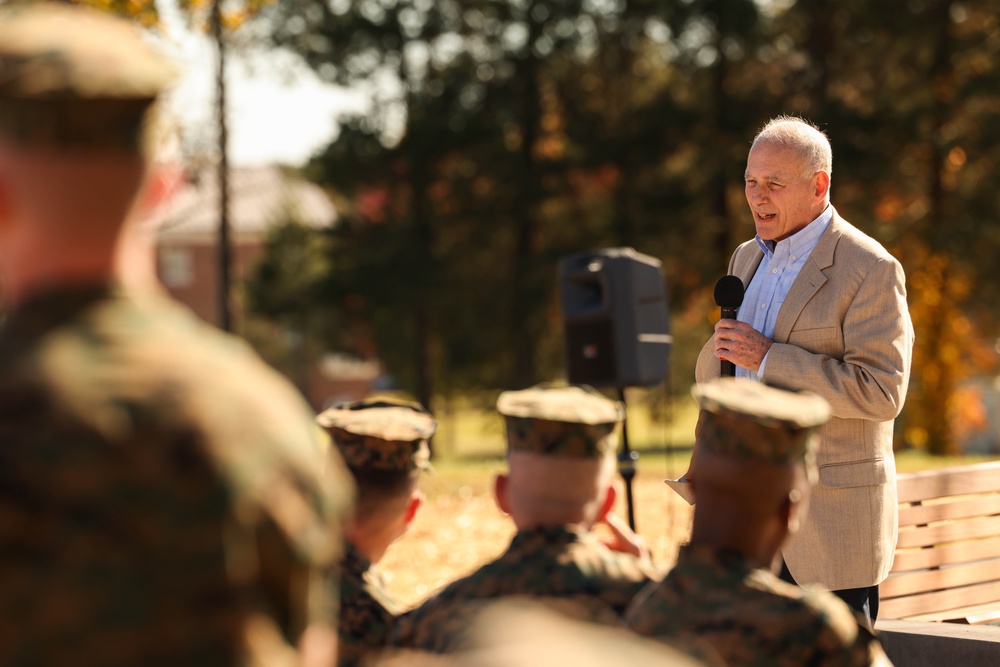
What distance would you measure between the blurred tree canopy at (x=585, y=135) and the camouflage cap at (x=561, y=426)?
21.2 m

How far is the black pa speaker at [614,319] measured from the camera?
26.7 ft

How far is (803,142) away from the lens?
3564 mm

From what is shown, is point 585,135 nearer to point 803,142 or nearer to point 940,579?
point 940,579

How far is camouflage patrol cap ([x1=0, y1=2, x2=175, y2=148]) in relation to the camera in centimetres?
144

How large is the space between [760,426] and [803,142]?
1.61 meters

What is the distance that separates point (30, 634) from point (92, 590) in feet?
0.28

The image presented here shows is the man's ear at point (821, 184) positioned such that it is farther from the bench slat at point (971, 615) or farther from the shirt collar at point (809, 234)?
the bench slat at point (971, 615)

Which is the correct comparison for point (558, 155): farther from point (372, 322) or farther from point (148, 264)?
point (148, 264)

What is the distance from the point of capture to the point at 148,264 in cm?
159

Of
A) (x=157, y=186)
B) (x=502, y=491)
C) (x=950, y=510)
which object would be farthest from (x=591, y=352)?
(x=157, y=186)

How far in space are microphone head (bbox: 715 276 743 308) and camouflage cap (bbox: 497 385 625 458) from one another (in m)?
1.58

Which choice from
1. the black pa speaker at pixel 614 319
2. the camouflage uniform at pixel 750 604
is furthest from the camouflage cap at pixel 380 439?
the black pa speaker at pixel 614 319

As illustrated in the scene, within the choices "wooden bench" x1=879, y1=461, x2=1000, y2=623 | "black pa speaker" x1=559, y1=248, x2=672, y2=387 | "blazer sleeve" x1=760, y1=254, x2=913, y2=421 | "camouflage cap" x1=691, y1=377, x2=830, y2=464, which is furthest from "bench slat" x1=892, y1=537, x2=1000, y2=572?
"black pa speaker" x1=559, y1=248, x2=672, y2=387

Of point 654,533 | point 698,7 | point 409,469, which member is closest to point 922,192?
point 698,7
